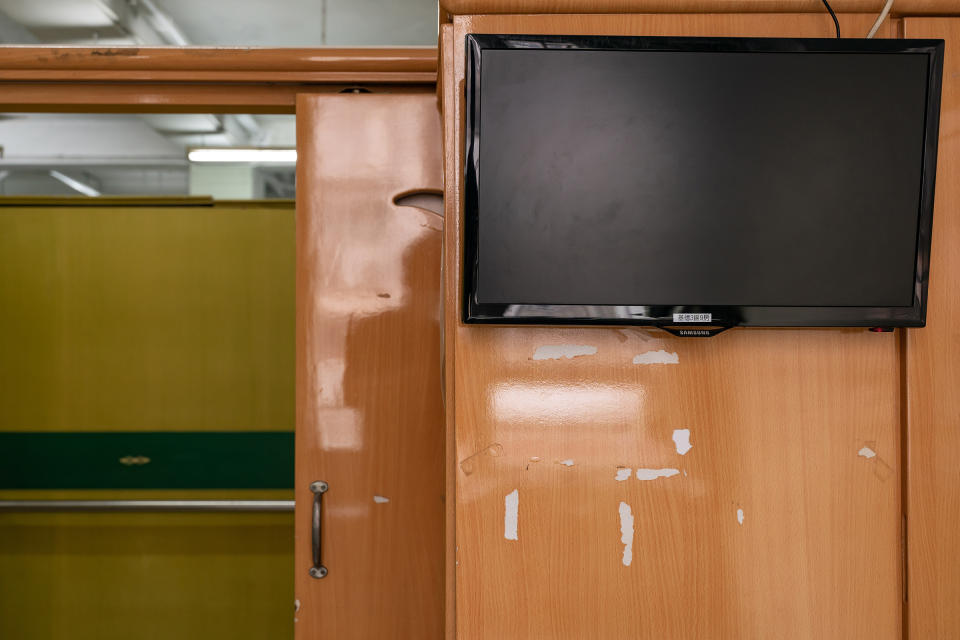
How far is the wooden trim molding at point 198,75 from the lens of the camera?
→ 1386 millimetres

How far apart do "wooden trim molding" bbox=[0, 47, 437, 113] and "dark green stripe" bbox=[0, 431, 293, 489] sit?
1321 millimetres

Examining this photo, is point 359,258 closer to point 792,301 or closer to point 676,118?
point 676,118

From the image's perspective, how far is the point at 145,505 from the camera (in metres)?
2.12

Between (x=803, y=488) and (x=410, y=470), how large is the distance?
2.77 ft

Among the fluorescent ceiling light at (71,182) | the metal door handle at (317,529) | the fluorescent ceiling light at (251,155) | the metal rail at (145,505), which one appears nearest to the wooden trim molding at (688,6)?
the metal door handle at (317,529)

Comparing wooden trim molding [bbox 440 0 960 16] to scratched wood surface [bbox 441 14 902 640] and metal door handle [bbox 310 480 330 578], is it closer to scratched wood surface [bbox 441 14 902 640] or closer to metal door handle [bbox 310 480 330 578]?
scratched wood surface [bbox 441 14 902 640]

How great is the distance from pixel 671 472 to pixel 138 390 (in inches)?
84.9

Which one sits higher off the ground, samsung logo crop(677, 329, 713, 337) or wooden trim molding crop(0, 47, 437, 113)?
wooden trim molding crop(0, 47, 437, 113)

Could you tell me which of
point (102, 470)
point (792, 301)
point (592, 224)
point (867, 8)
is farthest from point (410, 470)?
point (102, 470)

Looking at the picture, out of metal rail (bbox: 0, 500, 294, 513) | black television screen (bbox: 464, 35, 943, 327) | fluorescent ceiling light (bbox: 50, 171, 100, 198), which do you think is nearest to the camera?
black television screen (bbox: 464, 35, 943, 327)

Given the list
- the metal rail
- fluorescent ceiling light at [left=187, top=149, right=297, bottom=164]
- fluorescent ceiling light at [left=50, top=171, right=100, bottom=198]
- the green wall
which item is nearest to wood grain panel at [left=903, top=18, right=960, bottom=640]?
the metal rail

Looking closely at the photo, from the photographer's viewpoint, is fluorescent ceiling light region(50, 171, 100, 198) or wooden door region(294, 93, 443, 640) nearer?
wooden door region(294, 93, 443, 640)

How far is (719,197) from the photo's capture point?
3.01 feet

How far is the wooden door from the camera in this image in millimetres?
1383
